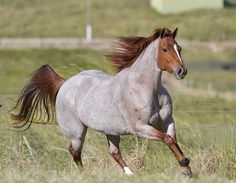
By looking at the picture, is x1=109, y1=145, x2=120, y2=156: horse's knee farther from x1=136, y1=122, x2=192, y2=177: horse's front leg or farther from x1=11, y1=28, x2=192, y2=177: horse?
x1=136, y1=122, x2=192, y2=177: horse's front leg

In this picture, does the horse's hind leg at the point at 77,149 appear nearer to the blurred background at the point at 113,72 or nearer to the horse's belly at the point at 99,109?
the blurred background at the point at 113,72

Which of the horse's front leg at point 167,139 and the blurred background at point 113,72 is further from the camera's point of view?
the blurred background at point 113,72

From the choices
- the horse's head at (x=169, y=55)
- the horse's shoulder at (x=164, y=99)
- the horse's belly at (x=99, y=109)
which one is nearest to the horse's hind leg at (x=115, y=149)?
the horse's belly at (x=99, y=109)

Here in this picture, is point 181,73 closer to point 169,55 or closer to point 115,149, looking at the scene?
point 169,55

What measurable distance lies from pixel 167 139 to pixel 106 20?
5352 cm

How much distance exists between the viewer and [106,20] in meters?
61.1

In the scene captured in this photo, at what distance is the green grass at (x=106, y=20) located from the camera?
55.7 m

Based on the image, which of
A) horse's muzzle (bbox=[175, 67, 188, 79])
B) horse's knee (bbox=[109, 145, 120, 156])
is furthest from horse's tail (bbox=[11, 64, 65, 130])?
horse's muzzle (bbox=[175, 67, 188, 79])

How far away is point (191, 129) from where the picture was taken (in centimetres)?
1134

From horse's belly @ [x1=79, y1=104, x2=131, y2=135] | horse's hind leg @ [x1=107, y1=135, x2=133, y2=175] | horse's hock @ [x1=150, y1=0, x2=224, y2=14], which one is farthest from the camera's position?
horse's hock @ [x1=150, y1=0, x2=224, y2=14]

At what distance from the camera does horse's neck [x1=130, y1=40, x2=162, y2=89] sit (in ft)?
27.2

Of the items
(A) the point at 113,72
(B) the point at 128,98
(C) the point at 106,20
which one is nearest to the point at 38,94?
(A) the point at 113,72

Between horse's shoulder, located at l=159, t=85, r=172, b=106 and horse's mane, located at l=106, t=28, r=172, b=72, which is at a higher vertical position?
horse's mane, located at l=106, t=28, r=172, b=72

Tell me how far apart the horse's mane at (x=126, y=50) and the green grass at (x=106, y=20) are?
4406cm
